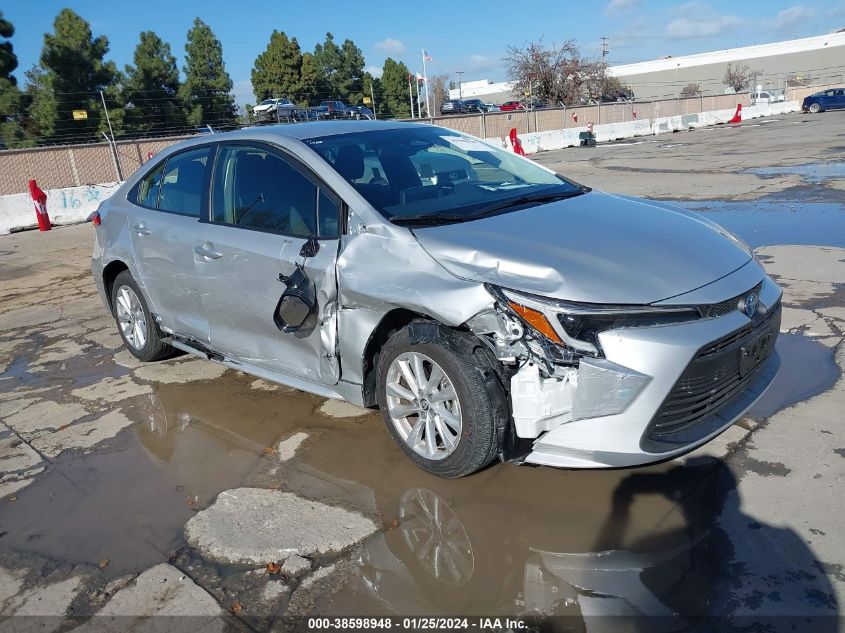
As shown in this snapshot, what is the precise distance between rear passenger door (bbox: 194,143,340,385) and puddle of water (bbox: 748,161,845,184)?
11421mm

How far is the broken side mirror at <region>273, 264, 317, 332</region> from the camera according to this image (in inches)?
143

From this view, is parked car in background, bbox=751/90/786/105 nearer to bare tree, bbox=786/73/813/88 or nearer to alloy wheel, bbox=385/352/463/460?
bare tree, bbox=786/73/813/88

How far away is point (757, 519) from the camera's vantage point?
2.87 m

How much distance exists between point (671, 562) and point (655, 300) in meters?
1.04

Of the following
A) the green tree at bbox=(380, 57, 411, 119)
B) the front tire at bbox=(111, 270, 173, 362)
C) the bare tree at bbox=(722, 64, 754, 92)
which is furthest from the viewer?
the bare tree at bbox=(722, 64, 754, 92)

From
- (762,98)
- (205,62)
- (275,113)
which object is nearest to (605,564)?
(275,113)

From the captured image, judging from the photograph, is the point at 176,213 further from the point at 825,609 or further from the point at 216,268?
the point at 825,609

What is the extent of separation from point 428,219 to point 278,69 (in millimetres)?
47333

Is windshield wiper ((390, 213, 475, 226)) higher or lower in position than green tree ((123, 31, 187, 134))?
lower

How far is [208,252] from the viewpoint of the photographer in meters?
4.28

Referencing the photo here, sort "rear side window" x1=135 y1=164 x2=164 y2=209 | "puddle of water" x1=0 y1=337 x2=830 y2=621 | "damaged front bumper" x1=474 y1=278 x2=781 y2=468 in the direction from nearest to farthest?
"puddle of water" x1=0 y1=337 x2=830 y2=621 < "damaged front bumper" x1=474 y1=278 x2=781 y2=468 < "rear side window" x1=135 y1=164 x2=164 y2=209

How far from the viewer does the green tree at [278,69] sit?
1823 inches

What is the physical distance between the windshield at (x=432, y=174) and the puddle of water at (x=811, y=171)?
1018 centimetres

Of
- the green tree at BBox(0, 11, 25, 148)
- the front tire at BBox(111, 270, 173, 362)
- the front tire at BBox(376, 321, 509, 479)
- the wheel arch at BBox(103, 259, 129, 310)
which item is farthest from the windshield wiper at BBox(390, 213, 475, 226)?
the green tree at BBox(0, 11, 25, 148)
